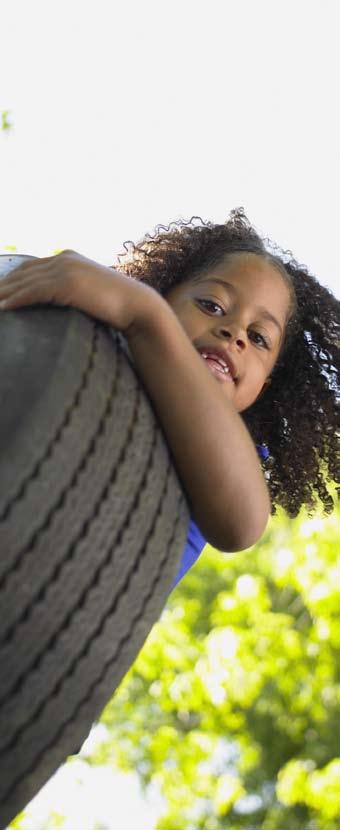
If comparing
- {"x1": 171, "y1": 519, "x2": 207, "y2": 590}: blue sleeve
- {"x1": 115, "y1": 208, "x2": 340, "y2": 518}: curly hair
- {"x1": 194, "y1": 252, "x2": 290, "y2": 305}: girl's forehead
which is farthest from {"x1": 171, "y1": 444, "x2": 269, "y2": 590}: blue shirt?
{"x1": 115, "y1": 208, "x2": 340, "y2": 518}: curly hair

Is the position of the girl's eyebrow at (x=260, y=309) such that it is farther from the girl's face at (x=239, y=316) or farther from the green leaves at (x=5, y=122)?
the green leaves at (x=5, y=122)

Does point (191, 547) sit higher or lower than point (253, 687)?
lower

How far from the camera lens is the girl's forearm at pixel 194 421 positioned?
1.53m

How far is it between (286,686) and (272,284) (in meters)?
5.46

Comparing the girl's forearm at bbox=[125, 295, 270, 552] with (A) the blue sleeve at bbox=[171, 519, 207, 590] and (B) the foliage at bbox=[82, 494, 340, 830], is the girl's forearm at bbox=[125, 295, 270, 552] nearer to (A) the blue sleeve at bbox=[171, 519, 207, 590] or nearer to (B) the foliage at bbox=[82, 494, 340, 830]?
(A) the blue sleeve at bbox=[171, 519, 207, 590]

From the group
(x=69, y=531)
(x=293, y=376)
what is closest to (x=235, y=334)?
(x=293, y=376)

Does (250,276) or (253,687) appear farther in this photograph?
(253,687)

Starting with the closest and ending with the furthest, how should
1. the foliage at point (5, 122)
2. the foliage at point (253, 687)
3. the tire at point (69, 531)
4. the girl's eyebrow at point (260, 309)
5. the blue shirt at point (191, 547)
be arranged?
1. the tire at point (69, 531)
2. the blue shirt at point (191, 547)
3. the girl's eyebrow at point (260, 309)
4. the foliage at point (5, 122)
5. the foliage at point (253, 687)

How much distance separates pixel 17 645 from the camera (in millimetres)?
1295

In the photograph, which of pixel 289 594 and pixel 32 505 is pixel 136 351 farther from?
pixel 289 594

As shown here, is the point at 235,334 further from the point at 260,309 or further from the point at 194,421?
the point at 194,421

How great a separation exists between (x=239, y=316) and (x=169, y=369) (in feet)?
2.25

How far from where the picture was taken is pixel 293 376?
291cm

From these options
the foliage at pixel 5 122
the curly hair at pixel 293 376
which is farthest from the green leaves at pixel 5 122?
the curly hair at pixel 293 376
